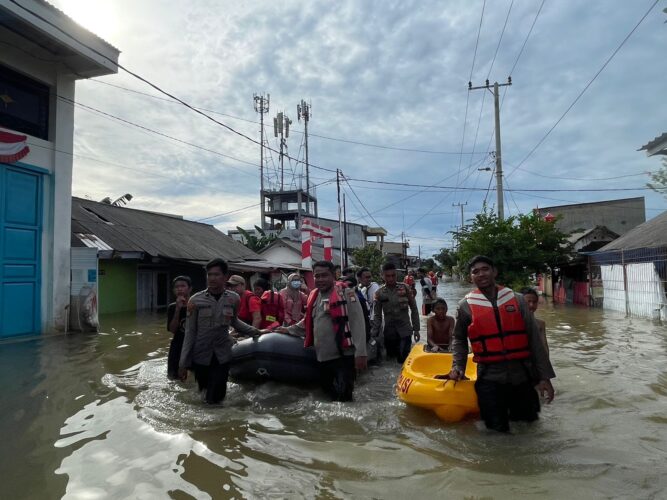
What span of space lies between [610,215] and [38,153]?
111ft

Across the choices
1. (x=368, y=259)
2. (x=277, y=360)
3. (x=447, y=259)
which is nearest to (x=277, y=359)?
(x=277, y=360)

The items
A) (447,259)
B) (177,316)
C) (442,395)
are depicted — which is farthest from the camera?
(447,259)

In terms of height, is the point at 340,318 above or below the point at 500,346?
above

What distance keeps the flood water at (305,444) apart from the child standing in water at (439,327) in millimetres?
860

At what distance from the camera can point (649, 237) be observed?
13.0m

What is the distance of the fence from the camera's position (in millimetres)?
11484

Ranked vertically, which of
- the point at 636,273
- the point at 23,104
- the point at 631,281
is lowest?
the point at 631,281

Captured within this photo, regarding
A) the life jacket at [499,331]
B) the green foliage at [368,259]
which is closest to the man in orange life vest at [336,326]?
the life jacket at [499,331]

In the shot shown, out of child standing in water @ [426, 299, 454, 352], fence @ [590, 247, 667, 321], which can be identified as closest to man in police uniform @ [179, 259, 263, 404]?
child standing in water @ [426, 299, 454, 352]

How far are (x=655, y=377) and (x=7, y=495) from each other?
283 inches

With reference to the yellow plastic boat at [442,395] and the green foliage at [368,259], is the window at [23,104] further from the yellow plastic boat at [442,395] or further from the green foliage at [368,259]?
the green foliage at [368,259]

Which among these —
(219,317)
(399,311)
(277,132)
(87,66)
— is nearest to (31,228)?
(87,66)

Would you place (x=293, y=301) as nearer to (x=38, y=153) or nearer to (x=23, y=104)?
(x=38, y=153)

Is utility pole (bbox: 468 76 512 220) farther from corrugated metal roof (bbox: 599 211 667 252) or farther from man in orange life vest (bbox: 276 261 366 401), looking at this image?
man in orange life vest (bbox: 276 261 366 401)
